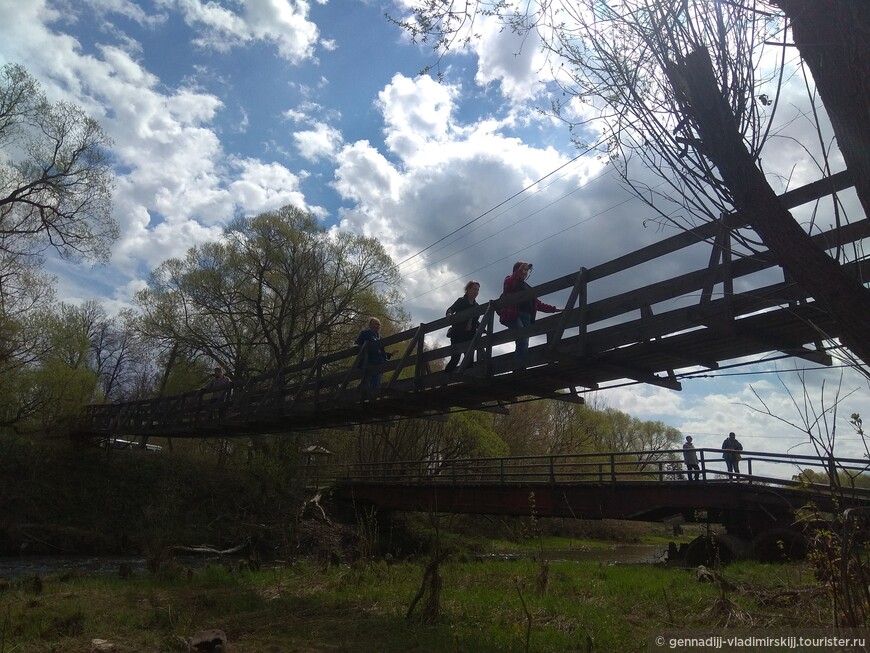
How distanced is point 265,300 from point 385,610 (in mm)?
21283

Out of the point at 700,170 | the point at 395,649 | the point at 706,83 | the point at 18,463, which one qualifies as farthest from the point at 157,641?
the point at 18,463

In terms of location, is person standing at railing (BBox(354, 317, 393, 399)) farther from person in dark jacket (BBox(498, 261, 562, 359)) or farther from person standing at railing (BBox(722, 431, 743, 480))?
person standing at railing (BBox(722, 431, 743, 480))

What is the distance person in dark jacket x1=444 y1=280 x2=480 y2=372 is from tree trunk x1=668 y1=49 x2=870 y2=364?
580cm

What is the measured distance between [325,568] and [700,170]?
984 cm

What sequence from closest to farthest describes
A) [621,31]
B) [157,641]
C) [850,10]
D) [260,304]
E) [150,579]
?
[850,10] → [621,31] → [157,641] → [150,579] → [260,304]

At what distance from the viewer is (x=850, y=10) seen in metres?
3.26

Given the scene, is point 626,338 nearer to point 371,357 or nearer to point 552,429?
point 371,357

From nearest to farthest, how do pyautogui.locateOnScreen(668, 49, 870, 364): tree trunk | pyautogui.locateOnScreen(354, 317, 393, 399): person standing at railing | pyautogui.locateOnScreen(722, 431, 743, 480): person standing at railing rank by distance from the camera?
pyautogui.locateOnScreen(668, 49, 870, 364): tree trunk, pyautogui.locateOnScreen(354, 317, 393, 399): person standing at railing, pyautogui.locateOnScreen(722, 431, 743, 480): person standing at railing

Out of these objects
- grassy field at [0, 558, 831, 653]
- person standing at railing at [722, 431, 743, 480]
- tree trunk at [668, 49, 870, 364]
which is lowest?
grassy field at [0, 558, 831, 653]

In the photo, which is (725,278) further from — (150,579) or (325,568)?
(150,579)

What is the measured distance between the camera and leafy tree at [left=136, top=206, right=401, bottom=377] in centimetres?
2633

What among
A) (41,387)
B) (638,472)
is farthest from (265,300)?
(638,472)

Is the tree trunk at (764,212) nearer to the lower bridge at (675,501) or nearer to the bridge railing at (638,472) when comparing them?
the bridge railing at (638,472)

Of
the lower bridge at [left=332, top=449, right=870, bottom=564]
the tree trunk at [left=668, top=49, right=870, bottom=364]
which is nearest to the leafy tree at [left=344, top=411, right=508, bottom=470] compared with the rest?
the lower bridge at [left=332, top=449, right=870, bottom=564]
